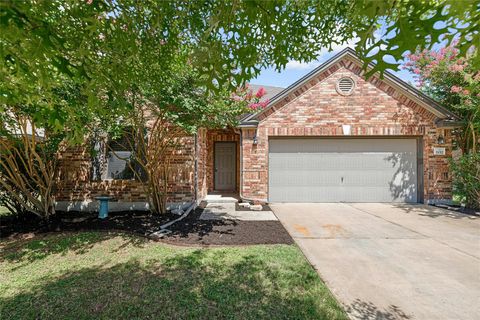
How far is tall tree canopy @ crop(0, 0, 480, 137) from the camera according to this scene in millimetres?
1301

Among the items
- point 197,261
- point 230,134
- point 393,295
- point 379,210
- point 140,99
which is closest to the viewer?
point 393,295

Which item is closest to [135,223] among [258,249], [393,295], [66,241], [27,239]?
[66,241]

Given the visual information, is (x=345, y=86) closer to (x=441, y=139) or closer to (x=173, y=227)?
(x=441, y=139)

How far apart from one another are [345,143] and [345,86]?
215 centimetres

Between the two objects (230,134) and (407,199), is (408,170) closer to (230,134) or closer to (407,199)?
(407,199)

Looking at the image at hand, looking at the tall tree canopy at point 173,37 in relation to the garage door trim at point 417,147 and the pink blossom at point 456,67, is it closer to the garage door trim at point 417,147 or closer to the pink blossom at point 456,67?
the garage door trim at point 417,147

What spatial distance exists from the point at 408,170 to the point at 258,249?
7789 millimetres

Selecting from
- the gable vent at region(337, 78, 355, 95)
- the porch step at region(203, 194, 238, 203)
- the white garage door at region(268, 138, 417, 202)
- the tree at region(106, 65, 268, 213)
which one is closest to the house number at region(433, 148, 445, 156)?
the white garage door at region(268, 138, 417, 202)

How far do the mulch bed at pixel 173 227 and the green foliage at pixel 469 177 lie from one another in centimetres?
665

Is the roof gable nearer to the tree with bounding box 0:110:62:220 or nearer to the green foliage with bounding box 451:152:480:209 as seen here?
the green foliage with bounding box 451:152:480:209

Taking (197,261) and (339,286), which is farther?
(197,261)

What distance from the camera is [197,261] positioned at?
395cm

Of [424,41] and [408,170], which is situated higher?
[424,41]

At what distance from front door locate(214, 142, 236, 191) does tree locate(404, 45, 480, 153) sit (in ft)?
25.2
